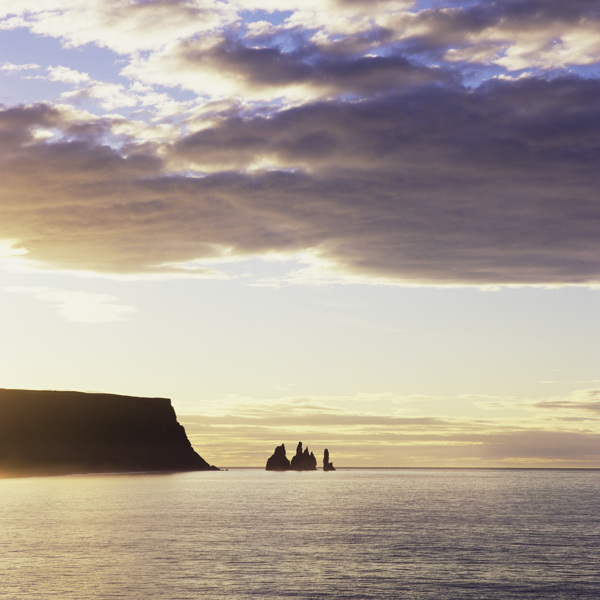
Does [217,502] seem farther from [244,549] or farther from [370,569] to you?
[370,569]

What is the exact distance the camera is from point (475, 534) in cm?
9088

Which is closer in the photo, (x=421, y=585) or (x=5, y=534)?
(x=421, y=585)

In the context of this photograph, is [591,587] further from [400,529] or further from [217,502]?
[217,502]

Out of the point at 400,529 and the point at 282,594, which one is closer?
the point at 282,594

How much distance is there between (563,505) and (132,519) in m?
80.5

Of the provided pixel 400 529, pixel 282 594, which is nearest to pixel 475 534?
pixel 400 529

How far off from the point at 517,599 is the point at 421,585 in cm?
674

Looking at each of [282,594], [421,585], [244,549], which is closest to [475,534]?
[244,549]

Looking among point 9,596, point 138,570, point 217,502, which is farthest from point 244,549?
point 217,502

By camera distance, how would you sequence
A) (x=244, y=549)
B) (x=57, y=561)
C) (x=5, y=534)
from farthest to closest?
1. (x=5, y=534)
2. (x=244, y=549)
3. (x=57, y=561)

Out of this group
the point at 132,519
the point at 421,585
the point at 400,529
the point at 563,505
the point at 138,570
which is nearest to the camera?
the point at 421,585

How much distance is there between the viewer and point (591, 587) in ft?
188

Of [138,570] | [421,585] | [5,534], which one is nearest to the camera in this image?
[421,585]

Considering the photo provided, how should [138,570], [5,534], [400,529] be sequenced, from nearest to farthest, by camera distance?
[138,570] → [5,534] → [400,529]
